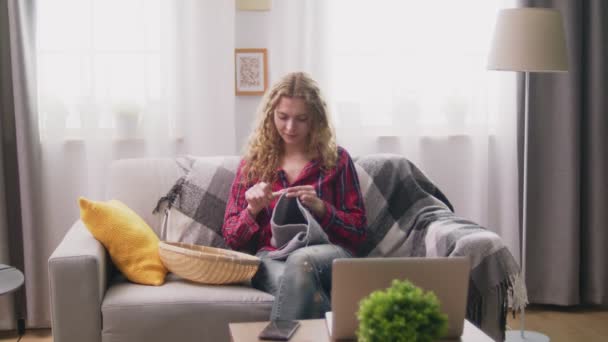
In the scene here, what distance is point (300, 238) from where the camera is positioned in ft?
9.04

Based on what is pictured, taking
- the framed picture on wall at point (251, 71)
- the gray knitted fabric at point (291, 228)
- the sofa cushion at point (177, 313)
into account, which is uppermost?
the framed picture on wall at point (251, 71)

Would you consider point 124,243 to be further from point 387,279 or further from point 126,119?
point 387,279

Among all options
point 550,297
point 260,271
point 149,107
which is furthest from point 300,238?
point 550,297

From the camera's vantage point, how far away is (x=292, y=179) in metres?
2.96

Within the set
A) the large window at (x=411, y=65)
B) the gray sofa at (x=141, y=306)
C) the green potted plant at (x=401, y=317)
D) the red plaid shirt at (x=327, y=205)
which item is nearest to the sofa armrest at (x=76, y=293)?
the gray sofa at (x=141, y=306)

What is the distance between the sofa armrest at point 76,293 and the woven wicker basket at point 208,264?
24cm

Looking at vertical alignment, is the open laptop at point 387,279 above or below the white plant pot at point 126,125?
below

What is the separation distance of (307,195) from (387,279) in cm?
92

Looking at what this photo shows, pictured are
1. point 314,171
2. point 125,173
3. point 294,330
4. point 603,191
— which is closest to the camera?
point 294,330

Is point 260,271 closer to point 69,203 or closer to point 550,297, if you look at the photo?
point 69,203

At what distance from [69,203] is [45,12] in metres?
0.82

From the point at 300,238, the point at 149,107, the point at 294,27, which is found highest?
the point at 294,27

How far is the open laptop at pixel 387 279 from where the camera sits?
183 centimetres

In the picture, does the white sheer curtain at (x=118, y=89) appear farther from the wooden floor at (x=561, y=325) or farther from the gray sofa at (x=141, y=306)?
the gray sofa at (x=141, y=306)
